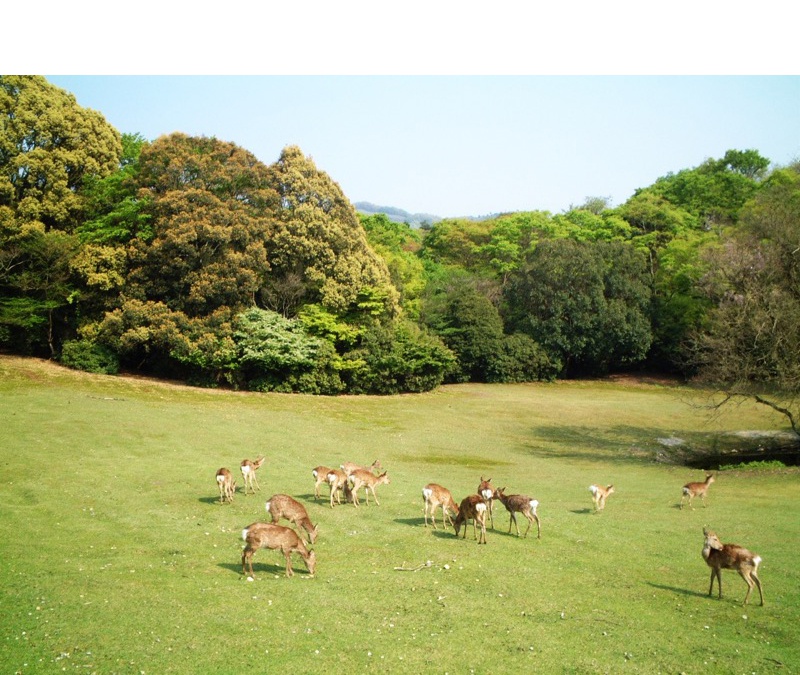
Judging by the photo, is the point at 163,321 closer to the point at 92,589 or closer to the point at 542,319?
the point at 92,589

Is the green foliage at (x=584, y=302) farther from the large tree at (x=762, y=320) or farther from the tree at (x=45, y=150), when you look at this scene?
the tree at (x=45, y=150)

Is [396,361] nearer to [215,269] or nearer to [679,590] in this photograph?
[215,269]

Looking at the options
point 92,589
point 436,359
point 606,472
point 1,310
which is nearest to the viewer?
point 92,589

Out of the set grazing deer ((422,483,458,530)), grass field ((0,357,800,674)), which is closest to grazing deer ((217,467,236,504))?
grass field ((0,357,800,674))

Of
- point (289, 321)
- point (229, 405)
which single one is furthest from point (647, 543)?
point (289, 321)

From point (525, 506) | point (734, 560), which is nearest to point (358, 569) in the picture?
point (525, 506)

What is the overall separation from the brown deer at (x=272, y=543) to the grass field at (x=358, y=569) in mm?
296

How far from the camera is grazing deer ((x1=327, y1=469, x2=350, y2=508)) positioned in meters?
16.5

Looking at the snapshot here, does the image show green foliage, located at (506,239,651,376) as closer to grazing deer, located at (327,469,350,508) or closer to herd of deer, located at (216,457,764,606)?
herd of deer, located at (216,457,764,606)

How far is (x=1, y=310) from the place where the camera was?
37.5m

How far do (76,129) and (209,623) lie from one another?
136 feet

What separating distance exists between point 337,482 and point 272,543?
17.4ft

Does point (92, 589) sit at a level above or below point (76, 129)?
below

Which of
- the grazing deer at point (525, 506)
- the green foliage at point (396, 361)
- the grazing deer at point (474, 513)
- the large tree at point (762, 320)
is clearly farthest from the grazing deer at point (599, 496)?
the green foliage at point (396, 361)
